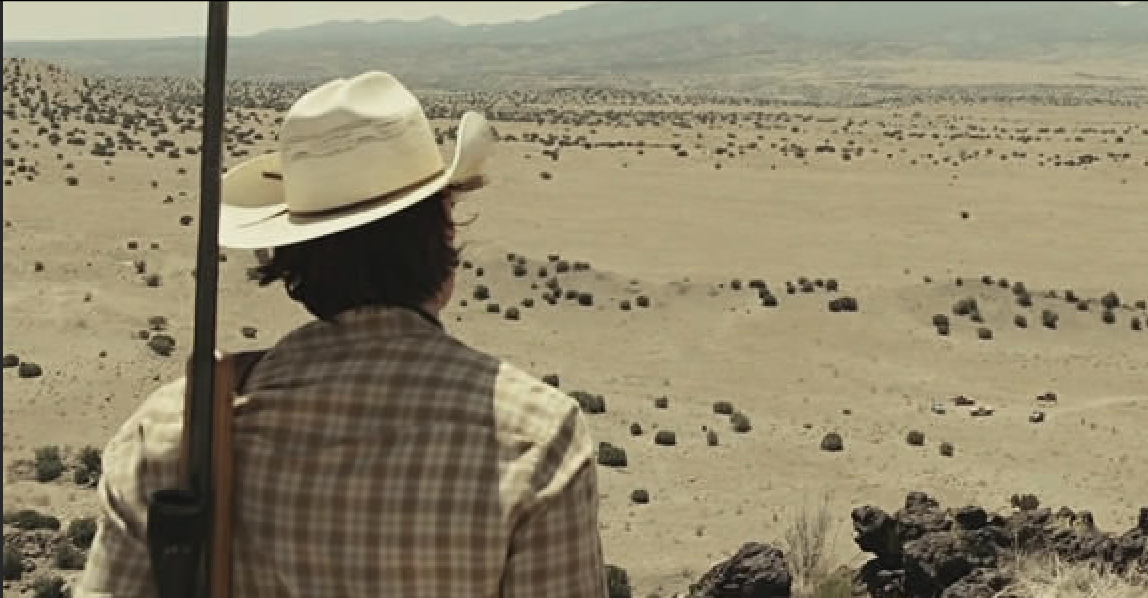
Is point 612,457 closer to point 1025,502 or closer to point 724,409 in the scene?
point 724,409

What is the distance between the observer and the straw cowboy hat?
2.46 metres

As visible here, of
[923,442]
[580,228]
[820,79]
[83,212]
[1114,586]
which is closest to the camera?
[1114,586]

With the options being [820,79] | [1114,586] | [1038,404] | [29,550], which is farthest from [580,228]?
[820,79]

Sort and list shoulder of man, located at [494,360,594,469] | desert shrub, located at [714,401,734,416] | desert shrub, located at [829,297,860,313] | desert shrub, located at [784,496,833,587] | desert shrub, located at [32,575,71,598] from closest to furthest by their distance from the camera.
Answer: shoulder of man, located at [494,360,594,469] < desert shrub, located at [784,496,833,587] < desert shrub, located at [32,575,71,598] < desert shrub, located at [714,401,734,416] < desert shrub, located at [829,297,860,313]

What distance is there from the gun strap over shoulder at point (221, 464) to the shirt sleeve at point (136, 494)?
0.14 feet

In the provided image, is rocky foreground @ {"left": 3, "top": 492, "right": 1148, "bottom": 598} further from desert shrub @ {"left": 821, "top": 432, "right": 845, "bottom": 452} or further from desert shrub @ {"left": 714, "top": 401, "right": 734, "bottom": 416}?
desert shrub @ {"left": 714, "top": 401, "right": 734, "bottom": 416}

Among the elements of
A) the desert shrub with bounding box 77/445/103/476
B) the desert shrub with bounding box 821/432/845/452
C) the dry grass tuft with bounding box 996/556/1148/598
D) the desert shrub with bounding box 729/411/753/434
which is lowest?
the desert shrub with bounding box 729/411/753/434

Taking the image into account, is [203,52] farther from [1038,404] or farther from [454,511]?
[1038,404]

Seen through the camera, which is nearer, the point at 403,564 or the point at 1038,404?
the point at 403,564

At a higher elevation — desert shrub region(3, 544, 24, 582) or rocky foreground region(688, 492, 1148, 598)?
rocky foreground region(688, 492, 1148, 598)

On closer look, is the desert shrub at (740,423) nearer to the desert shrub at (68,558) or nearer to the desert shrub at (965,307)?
the desert shrub at (965,307)

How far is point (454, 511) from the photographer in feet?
7.37

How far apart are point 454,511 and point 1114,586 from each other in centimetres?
848


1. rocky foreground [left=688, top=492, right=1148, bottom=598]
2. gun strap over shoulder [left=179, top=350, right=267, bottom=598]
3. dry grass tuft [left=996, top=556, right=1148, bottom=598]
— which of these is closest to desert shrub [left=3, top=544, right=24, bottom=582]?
rocky foreground [left=688, top=492, right=1148, bottom=598]
